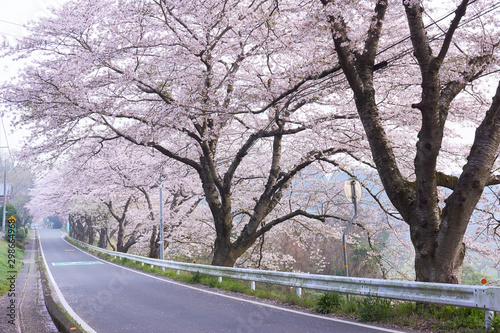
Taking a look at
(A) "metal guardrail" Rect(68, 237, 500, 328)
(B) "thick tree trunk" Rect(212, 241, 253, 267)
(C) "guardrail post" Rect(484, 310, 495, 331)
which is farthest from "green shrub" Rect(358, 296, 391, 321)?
(B) "thick tree trunk" Rect(212, 241, 253, 267)

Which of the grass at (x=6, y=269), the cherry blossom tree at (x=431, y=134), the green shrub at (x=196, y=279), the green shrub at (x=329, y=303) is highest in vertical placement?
the cherry blossom tree at (x=431, y=134)

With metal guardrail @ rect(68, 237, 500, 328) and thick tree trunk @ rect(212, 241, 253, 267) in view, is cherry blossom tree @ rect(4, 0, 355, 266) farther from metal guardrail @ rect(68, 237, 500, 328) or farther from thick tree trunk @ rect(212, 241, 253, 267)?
metal guardrail @ rect(68, 237, 500, 328)

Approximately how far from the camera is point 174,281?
47.8 feet

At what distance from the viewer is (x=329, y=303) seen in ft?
24.6

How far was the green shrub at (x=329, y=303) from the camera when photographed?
24.3ft

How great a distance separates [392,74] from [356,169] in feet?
17.3

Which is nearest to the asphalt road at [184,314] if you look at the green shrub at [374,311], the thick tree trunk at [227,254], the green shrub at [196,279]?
the green shrub at [374,311]

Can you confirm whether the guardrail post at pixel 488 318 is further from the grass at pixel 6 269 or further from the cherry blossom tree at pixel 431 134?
the grass at pixel 6 269

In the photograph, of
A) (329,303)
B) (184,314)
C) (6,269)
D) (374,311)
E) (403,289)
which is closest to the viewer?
(403,289)

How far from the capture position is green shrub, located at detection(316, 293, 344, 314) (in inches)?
291

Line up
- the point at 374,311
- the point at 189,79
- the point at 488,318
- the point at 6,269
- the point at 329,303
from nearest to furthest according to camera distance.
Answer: the point at 488,318
the point at 374,311
the point at 329,303
the point at 189,79
the point at 6,269

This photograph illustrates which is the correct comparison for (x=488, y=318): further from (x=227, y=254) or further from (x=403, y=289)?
(x=227, y=254)

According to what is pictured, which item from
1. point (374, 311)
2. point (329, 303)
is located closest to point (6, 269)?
point (329, 303)

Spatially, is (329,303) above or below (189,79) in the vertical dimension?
below
